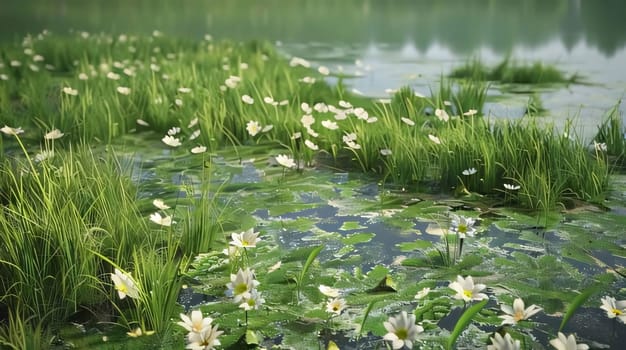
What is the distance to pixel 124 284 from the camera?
A: 2123mm

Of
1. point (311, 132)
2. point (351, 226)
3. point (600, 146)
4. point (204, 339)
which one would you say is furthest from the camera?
point (311, 132)

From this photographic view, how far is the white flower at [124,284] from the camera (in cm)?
210

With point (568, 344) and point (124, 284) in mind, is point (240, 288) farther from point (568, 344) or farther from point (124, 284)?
point (568, 344)

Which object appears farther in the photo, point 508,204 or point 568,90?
point 568,90

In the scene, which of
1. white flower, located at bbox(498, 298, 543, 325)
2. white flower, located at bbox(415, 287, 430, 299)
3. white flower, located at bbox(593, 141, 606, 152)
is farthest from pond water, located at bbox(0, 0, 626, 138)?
white flower, located at bbox(498, 298, 543, 325)

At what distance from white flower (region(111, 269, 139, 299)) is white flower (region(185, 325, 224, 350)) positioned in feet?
0.98

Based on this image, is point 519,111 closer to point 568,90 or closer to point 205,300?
point 568,90

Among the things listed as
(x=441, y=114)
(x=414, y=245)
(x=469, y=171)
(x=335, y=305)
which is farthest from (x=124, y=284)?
(x=441, y=114)

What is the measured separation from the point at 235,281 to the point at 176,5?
50.5 feet

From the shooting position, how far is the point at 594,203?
3.28 m

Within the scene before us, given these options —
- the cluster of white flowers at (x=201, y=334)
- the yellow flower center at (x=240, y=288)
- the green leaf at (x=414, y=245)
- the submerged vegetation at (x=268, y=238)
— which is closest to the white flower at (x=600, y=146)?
the submerged vegetation at (x=268, y=238)

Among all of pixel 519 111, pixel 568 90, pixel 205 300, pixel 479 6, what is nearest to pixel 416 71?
pixel 568 90

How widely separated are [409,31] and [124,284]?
34.8 feet

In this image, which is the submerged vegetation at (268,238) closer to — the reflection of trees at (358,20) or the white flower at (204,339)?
the white flower at (204,339)
